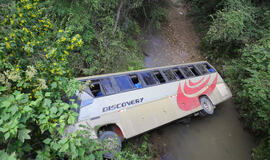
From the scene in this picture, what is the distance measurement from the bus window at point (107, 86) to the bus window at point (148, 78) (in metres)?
1.45

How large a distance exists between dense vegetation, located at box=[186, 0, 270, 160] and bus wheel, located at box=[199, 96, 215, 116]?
4.77 feet

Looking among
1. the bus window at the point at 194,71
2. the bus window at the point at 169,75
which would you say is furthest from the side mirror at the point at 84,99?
the bus window at the point at 194,71

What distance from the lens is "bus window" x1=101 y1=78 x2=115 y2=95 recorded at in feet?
16.1

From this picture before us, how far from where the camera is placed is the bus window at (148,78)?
5840 mm

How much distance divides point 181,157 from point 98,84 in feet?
14.8

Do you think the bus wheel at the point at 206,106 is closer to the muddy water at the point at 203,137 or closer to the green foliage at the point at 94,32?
the muddy water at the point at 203,137

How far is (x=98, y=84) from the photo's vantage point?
5.10 meters

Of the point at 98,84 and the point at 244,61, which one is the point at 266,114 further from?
the point at 98,84

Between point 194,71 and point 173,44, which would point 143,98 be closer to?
point 194,71

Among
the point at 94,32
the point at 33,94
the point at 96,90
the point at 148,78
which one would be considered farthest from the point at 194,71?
the point at 33,94

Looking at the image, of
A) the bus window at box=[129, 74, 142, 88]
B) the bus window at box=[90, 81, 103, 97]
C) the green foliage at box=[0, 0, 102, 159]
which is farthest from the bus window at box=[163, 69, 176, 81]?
the green foliage at box=[0, 0, 102, 159]

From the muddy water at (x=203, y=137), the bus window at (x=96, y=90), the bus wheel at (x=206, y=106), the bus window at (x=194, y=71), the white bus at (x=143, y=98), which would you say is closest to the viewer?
the white bus at (x=143, y=98)

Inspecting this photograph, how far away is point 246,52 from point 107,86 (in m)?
7.48

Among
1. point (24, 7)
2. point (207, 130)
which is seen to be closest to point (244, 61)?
point (207, 130)
